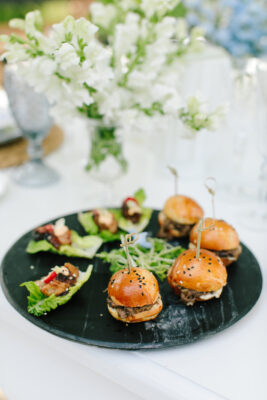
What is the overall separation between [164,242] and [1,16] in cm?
784

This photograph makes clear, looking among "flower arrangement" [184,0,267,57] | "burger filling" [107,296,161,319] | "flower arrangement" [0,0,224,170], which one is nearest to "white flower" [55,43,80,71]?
"flower arrangement" [0,0,224,170]

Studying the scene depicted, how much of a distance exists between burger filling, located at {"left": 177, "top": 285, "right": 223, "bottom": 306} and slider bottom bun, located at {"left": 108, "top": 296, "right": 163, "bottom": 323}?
0.07m

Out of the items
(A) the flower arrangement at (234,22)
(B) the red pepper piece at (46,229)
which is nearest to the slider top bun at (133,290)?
(B) the red pepper piece at (46,229)

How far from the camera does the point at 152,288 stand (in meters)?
0.82

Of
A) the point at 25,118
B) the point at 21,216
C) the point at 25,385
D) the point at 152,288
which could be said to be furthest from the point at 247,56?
the point at 25,385

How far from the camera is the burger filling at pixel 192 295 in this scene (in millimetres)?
870

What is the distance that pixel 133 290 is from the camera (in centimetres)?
80

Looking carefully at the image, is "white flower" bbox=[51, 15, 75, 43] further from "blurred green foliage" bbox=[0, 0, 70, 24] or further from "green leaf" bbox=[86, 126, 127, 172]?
"blurred green foliage" bbox=[0, 0, 70, 24]

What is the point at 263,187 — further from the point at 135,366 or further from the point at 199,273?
the point at 135,366

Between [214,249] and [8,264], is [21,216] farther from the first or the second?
[214,249]

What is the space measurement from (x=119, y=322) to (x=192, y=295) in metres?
0.17

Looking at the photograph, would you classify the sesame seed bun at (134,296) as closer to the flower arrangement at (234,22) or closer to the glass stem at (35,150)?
the glass stem at (35,150)

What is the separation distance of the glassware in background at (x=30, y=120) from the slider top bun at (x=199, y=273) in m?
0.84

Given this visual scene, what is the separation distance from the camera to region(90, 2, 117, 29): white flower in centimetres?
123
